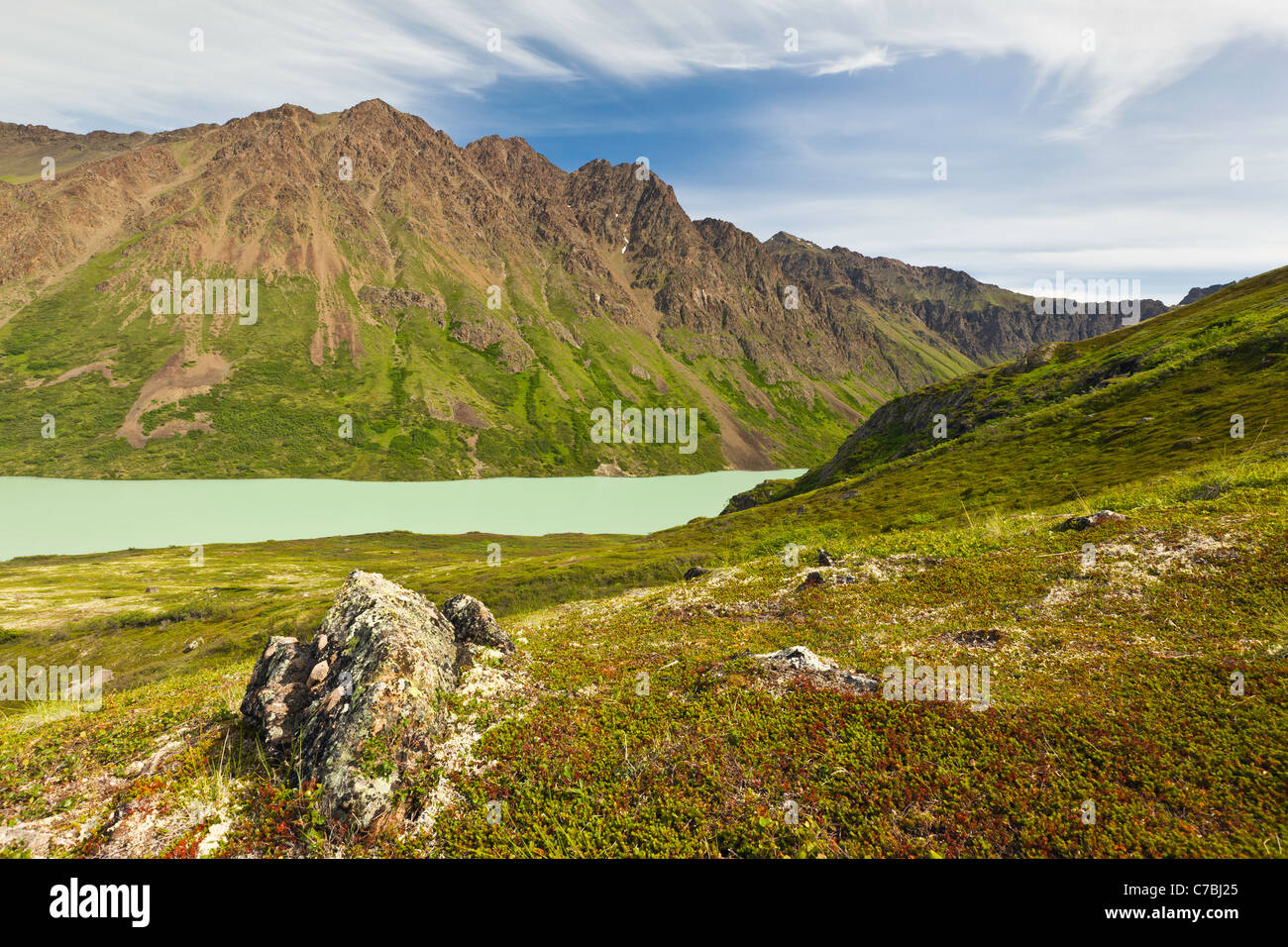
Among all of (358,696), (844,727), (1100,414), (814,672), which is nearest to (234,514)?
(358,696)

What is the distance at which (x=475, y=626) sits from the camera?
17922 millimetres

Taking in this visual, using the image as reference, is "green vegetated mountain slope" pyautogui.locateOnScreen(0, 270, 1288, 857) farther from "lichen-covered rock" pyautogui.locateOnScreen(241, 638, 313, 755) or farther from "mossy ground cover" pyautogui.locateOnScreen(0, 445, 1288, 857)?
"lichen-covered rock" pyautogui.locateOnScreen(241, 638, 313, 755)

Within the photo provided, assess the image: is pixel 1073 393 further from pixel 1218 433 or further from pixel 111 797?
pixel 111 797

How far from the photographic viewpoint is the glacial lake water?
138 meters

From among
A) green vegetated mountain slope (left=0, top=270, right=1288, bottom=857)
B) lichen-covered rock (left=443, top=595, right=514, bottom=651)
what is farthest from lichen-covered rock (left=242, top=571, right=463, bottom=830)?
lichen-covered rock (left=443, top=595, right=514, bottom=651)

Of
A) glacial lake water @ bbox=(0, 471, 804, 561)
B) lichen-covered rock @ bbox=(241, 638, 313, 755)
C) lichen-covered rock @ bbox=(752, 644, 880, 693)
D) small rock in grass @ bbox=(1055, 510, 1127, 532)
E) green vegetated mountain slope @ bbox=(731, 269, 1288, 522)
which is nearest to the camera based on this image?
lichen-covered rock @ bbox=(241, 638, 313, 755)

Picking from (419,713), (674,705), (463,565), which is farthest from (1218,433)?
(463,565)

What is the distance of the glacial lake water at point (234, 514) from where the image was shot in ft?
452

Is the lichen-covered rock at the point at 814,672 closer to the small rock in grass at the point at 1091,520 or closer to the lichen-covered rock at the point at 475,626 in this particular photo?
the lichen-covered rock at the point at 475,626

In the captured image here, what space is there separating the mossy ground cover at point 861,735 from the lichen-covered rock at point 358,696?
0.61m

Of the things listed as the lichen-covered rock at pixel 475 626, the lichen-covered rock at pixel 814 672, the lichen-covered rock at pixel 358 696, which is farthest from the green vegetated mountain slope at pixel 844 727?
the lichen-covered rock at pixel 475 626

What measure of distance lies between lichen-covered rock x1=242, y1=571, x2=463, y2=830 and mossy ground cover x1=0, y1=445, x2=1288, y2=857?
2.00 ft

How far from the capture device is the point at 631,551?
289 ft

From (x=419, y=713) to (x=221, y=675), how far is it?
53.2 feet
